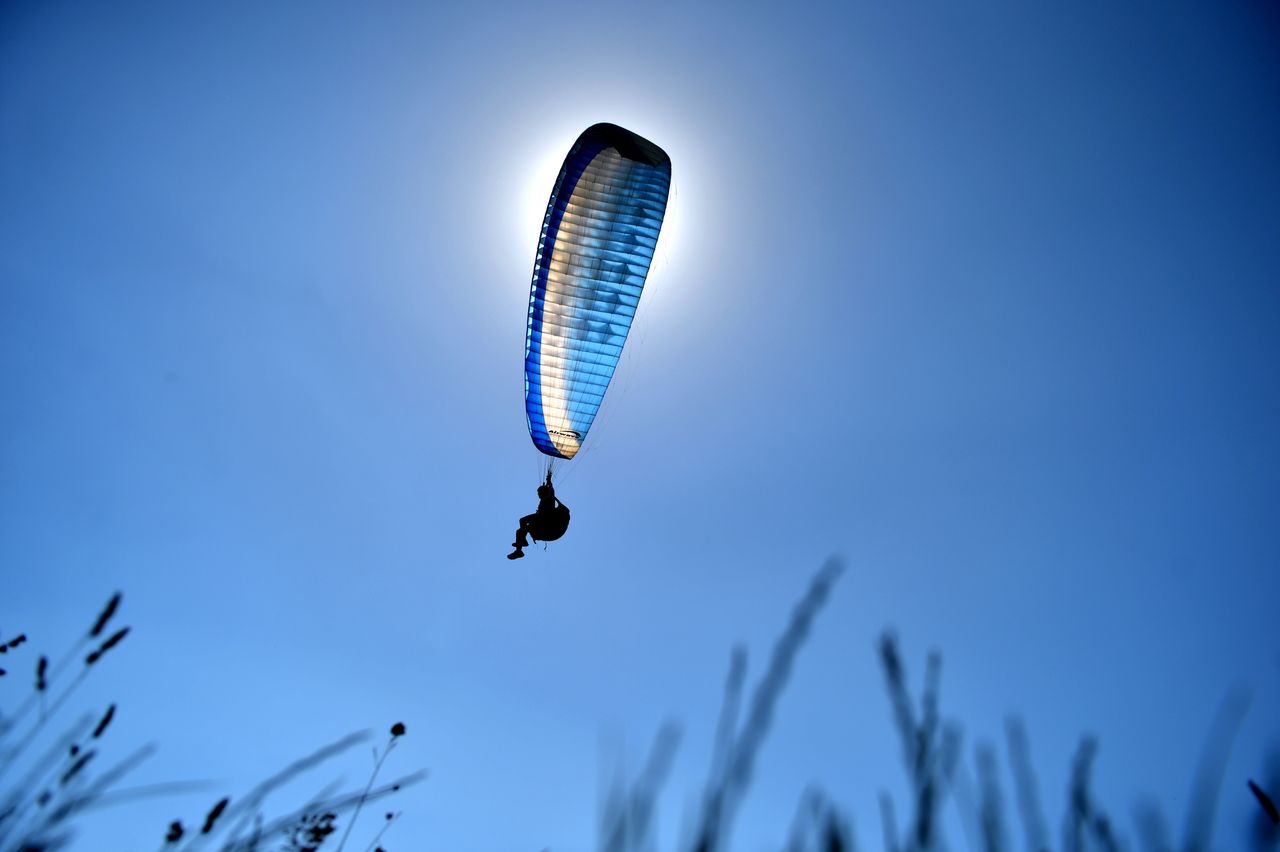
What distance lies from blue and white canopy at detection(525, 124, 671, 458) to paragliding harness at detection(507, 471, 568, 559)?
979mm

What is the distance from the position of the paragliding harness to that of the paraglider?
0.05 meters

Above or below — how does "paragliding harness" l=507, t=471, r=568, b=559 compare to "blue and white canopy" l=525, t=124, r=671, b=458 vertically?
below

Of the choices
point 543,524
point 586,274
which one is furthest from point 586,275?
point 543,524

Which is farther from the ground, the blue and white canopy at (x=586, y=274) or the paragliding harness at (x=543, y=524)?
the blue and white canopy at (x=586, y=274)

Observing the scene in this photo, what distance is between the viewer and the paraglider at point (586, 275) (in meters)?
12.9

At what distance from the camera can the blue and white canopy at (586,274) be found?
42.2 ft

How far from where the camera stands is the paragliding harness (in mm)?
12977

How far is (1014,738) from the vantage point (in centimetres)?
101

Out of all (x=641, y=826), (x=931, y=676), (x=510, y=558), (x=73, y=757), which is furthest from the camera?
(x=510, y=558)

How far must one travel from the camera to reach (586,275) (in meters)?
12.9

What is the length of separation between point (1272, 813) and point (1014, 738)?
0.39m

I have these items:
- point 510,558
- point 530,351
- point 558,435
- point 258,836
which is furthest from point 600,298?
point 258,836

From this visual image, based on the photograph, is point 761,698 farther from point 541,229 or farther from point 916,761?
point 541,229

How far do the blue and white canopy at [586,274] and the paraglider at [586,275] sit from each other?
2 cm
